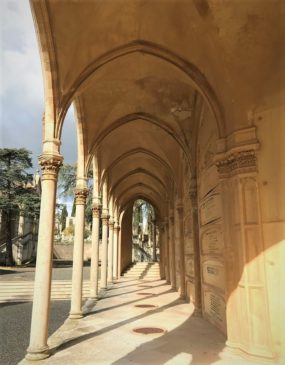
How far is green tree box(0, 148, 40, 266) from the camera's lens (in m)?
30.2

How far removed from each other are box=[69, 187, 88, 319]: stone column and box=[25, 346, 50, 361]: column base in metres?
3.39

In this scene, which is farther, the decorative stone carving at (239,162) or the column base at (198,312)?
the column base at (198,312)

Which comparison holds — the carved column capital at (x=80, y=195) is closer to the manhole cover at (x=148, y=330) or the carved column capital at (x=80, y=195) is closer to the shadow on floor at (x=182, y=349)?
the manhole cover at (x=148, y=330)

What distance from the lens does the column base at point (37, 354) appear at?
561 centimetres

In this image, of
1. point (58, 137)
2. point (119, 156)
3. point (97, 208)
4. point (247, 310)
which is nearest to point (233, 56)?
point (58, 137)

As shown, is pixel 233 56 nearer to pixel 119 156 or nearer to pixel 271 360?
pixel 271 360

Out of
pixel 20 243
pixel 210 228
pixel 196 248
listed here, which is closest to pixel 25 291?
pixel 196 248

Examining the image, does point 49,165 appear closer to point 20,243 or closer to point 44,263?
point 44,263

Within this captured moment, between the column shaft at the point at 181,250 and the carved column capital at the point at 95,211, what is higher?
the carved column capital at the point at 95,211

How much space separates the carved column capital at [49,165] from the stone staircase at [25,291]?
9104 millimetres

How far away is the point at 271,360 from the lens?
5.59m

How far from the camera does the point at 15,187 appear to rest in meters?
31.2

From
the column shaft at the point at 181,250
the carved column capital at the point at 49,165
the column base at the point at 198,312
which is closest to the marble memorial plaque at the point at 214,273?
the column base at the point at 198,312

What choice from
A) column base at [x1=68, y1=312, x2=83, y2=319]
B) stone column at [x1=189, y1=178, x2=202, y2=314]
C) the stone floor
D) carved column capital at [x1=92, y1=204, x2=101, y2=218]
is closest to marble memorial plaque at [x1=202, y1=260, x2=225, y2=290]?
stone column at [x1=189, y1=178, x2=202, y2=314]
